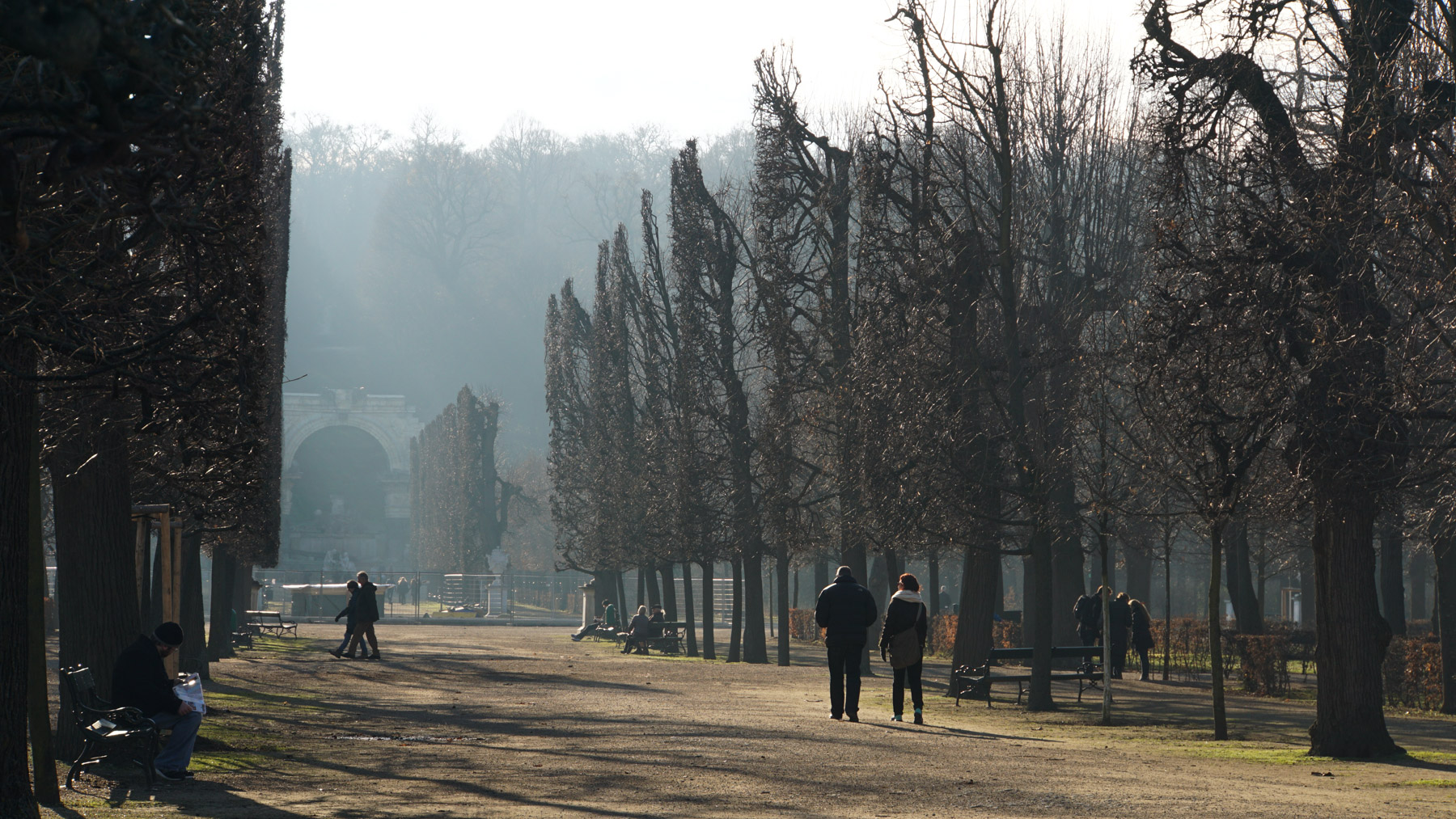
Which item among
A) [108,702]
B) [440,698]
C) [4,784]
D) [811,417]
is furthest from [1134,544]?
[4,784]

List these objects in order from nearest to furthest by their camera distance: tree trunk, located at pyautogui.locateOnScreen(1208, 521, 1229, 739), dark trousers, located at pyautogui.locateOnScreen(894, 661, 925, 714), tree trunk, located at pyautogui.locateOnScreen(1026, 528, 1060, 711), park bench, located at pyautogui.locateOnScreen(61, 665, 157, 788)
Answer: park bench, located at pyautogui.locateOnScreen(61, 665, 157, 788) → tree trunk, located at pyautogui.locateOnScreen(1208, 521, 1229, 739) → dark trousers, located at pyautogui.locateOnScreen(894, 661, 925, 714) → tree trunk, located at pyautogui.locateOnScreen(1026, 528, 1060, 711)

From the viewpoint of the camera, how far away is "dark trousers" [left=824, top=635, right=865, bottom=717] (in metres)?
14.8

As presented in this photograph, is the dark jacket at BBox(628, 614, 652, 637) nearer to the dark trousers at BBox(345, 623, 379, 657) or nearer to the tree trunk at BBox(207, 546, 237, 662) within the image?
the dark trousers at BBox(345, 623, 379, 657)

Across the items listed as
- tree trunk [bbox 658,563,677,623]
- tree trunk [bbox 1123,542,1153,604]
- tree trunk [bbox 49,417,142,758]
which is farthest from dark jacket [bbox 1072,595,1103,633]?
tree trunk [bbox 49,417,142,758]

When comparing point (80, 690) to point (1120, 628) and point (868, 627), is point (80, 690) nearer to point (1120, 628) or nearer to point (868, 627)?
point (868, 627)

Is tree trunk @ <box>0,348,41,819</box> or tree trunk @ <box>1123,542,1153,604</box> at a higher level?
tree trunk @ <box>0,348,41,819</box>

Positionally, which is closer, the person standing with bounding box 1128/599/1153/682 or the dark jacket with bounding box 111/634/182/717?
the dark jacket with bounding box 111/634/182/717

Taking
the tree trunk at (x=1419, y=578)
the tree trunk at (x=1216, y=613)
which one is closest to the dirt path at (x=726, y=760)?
the tree trunk at (x=1216, y=613)

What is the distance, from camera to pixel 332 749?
12273 millimetres

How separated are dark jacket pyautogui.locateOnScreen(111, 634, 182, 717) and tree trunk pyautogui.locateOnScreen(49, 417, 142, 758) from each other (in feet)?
4.77

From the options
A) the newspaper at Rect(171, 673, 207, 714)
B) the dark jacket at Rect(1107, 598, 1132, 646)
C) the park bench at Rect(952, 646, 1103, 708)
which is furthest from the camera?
the dark jacket at Rect(1107, 598, 1132, 646)

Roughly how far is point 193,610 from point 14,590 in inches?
580

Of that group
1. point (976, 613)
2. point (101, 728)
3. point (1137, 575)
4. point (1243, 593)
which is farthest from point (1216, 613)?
point (1137, 575)

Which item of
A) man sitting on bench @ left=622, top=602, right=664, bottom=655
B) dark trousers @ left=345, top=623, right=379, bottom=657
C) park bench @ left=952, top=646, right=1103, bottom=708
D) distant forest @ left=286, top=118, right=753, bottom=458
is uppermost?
distant forest @ left=286, top=118, right=753, bottom=458
